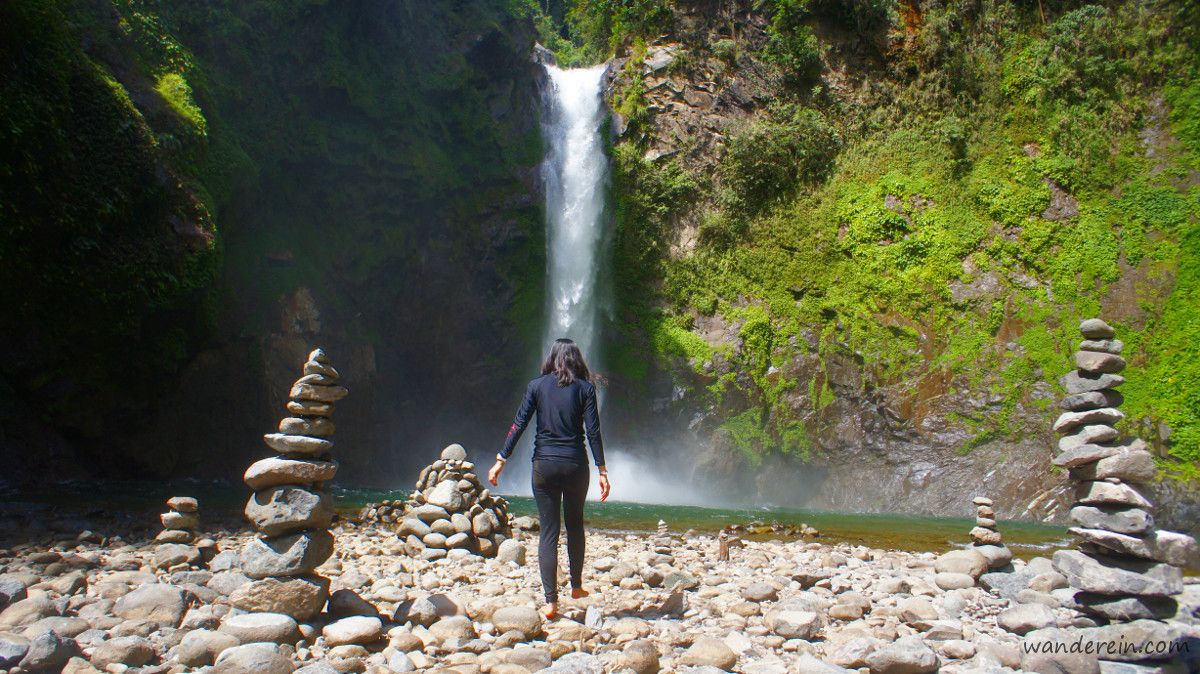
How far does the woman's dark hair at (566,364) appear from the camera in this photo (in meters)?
5.02

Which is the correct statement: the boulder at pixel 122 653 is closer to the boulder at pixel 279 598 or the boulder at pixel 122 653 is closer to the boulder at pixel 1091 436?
the boulder at pixel 279 598

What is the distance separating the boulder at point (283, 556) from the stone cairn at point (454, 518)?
2590 millimetres

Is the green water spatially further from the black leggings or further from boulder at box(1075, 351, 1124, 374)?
the black leggings

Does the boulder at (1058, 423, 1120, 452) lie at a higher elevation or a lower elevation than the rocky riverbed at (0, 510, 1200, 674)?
higher

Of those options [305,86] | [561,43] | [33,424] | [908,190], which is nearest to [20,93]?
[33,424]

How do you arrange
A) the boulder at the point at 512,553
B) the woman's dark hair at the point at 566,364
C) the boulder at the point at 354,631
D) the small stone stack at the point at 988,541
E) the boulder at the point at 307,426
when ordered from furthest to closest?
the boulder at the point at 512,553
the small stone stack at the point at 988,541
the woman's dark hair at the point at 566,364
the boulder at the point at 307,426
the boulder at the point at 354,631

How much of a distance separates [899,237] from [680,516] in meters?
10.1

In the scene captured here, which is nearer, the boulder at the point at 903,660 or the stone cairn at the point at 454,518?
the boulder at the point at 903,660

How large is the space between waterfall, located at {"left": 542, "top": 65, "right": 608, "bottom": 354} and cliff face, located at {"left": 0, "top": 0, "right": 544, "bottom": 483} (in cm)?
64

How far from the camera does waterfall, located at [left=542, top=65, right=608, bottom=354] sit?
20602 millimetres

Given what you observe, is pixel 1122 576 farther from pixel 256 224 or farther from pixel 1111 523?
pixel 256 224

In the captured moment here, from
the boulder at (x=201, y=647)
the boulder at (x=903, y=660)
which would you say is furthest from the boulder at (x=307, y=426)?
the boulder at (x=903, y=660)

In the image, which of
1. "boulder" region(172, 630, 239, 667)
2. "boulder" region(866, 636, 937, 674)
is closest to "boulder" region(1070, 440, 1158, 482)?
"boulder" region(866, 636, 937, 674)

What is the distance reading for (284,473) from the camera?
4680 mm
